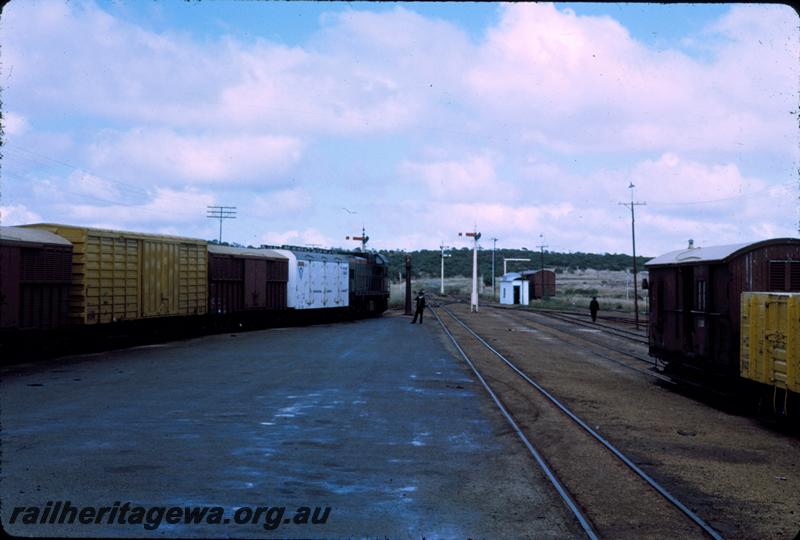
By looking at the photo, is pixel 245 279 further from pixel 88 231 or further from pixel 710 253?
pixel 710 253

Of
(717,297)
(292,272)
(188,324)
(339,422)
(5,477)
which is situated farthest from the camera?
(292,272)

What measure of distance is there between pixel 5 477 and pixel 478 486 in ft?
16.8

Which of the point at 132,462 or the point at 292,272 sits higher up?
the point at 292,272

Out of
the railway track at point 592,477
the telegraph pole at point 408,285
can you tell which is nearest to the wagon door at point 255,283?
the railway track at point 592,477

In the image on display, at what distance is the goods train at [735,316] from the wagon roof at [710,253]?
0.02 m

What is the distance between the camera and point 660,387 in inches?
687

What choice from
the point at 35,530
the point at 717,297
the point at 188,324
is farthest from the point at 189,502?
the point at 188,324

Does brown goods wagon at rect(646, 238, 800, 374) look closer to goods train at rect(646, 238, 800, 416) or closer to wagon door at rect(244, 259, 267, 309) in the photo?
goods train at rect(646, 238, 800, 416)

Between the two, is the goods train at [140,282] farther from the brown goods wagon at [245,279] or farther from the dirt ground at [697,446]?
the dirt ground at [697,446]

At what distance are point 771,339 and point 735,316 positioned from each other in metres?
1.83

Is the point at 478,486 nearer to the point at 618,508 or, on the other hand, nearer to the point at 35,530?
the point at 618,508

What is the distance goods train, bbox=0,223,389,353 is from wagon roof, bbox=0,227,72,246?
0.15 ft

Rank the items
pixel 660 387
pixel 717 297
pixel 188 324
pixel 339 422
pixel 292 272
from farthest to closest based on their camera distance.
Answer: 1. pixel 292 272
2. pixel 188 324
3. pixel 660 387
4. pixel 717 297
5. pixel 339 422

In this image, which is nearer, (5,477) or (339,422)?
(5,477)
